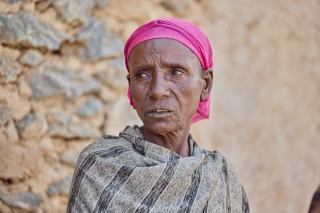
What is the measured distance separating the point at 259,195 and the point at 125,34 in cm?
214

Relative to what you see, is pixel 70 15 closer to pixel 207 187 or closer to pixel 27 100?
pixel 27 100

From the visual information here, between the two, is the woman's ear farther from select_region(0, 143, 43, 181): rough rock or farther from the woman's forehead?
select_region(0, 143, 43, 181): rough rock

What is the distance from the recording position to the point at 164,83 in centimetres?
273

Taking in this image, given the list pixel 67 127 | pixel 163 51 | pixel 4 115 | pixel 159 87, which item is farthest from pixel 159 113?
pixel 67 127

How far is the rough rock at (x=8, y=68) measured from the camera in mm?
3555

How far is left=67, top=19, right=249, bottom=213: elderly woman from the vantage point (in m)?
2.61

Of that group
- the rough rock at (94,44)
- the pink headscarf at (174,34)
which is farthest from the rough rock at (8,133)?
the pink headscarf at (174,34)

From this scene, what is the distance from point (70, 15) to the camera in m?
3.94

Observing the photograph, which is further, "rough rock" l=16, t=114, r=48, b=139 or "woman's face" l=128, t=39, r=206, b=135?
"rough rock" l=16, t=114, r=48, b=139

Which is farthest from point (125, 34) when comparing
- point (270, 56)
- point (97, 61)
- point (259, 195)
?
point (259, 195)

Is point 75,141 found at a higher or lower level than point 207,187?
higher

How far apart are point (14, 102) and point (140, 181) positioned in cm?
130

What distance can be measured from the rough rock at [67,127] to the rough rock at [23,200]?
364 mm

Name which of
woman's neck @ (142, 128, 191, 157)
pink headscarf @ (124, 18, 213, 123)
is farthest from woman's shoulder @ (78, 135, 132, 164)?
pink headscarf @ (124, 18, 213, 123)
